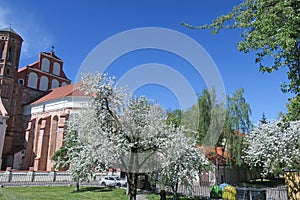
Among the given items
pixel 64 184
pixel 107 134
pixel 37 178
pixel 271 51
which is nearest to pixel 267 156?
pixel 271 51

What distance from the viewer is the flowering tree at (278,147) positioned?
12414 millimetres

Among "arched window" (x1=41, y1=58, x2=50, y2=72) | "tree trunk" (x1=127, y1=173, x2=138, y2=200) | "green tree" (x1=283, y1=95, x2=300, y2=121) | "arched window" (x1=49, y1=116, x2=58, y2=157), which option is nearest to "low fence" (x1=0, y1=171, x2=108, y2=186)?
"arched window" (x1=49, y1=116, x2=58, y2=157)

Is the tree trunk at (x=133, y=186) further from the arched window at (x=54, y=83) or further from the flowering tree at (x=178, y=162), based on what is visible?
the arched window at (x=54, y=83)

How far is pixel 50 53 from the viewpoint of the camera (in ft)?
159

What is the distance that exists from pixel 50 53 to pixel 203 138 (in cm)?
3685

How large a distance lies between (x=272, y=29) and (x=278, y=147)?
823cm

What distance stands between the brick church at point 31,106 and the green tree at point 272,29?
2710 centimetres

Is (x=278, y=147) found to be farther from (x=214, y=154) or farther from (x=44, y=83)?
(x=44, y=83)

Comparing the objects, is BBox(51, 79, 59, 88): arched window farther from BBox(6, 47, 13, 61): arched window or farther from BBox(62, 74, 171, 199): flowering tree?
BBox(62, 74, 171, 199): flowering tree

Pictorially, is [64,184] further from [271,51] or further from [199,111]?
[271,51]

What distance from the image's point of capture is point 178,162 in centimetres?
1388

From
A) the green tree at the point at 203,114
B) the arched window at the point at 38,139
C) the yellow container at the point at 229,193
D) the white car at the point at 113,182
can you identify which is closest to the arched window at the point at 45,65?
the arched window at the point at 38,139

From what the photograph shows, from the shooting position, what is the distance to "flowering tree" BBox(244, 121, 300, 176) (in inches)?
489

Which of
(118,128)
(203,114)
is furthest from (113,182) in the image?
(118,128)
